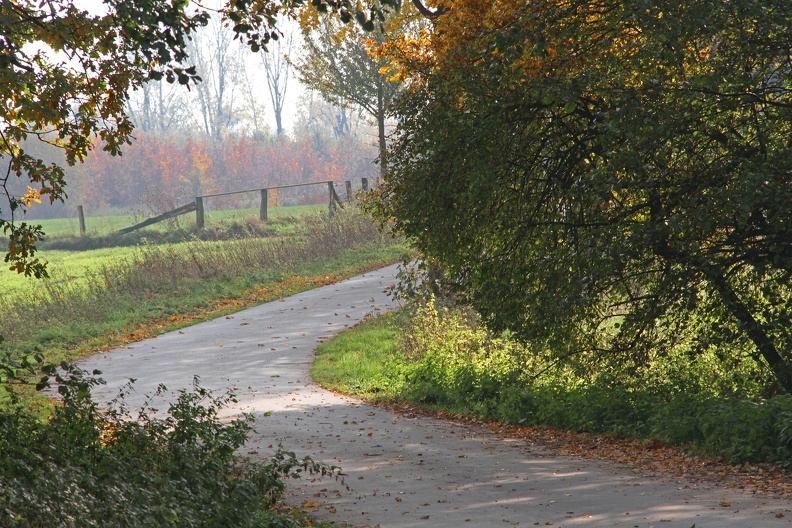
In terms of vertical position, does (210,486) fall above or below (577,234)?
below

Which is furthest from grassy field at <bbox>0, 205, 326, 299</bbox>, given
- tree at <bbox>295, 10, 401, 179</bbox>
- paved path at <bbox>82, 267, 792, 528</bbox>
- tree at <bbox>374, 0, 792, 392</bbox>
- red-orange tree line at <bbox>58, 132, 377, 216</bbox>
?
red-orange tree line at <bbox>58, 132, 377, 216</bbox>

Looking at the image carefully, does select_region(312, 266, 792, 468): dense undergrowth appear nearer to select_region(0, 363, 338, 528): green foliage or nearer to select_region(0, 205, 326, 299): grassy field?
select_region(0, 363, 338, 528): green foliage

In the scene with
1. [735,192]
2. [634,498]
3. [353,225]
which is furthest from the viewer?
[353,225]

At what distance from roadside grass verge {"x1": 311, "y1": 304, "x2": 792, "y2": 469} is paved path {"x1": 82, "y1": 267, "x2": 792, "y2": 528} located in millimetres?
693

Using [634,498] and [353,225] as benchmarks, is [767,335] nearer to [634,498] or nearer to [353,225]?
[634,498]

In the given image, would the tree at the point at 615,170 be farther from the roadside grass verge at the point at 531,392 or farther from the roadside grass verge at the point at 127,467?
the roadside grass verge at the point at 127,467

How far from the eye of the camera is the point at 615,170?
8.82 metres

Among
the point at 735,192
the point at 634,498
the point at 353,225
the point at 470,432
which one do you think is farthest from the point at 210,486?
the point at 353,225

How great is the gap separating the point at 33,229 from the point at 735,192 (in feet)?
22.1

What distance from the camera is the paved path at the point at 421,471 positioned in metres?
6.53

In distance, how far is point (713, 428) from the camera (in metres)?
8.44

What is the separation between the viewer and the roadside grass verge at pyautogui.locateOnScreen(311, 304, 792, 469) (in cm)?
817

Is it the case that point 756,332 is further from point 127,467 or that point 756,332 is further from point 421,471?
point 127,467

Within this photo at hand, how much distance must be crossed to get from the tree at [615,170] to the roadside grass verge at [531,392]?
0.56 meters
